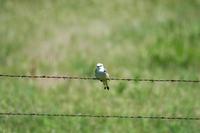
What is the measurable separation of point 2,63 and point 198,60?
3984 mm

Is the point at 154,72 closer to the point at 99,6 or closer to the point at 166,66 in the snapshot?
the point at 166,66

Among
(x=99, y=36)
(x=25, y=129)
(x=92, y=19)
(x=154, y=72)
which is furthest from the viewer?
(x=92, y=19)

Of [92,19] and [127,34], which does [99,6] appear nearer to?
[92,19]

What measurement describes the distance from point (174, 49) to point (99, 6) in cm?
456

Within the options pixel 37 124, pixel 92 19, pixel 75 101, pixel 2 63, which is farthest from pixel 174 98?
pixel 92 19

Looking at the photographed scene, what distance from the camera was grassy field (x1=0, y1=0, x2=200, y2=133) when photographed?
13227 millimetres

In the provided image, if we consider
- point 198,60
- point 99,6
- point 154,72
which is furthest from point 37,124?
point 99,6

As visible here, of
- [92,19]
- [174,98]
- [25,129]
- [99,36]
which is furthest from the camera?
[92,19]

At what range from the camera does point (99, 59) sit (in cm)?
1744

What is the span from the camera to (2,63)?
17.2 m

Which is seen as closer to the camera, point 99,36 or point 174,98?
point 174,98

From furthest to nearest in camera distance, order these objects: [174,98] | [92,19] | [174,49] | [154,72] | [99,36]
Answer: [92,19], [99,36], [174,49], [154,72], [174,98]

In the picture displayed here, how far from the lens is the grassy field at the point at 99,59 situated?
43.4ft

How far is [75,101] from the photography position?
14633mm
